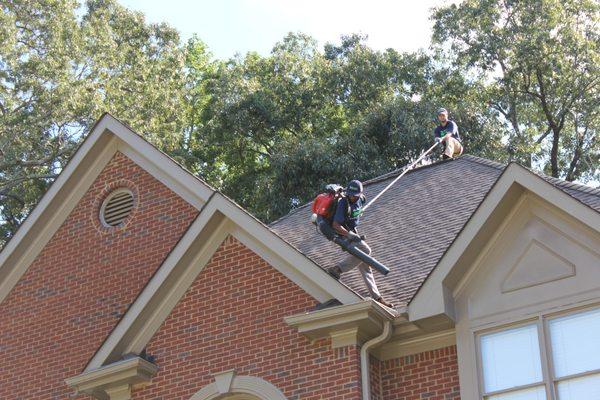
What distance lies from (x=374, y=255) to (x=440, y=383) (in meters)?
3.23

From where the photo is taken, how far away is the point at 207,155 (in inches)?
1567

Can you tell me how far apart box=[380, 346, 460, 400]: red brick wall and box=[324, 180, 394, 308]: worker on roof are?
2.45 ft

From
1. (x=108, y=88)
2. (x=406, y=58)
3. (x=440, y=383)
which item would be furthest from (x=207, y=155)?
(x=440, y=383)

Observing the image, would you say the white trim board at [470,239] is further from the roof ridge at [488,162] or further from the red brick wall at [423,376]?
the roof ridge at [488,162]

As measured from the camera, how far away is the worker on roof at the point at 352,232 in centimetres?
1427

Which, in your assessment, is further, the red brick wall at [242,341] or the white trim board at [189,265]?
the white trim board at [189,265]

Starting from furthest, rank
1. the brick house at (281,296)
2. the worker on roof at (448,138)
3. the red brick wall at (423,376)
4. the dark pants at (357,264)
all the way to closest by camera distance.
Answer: the worker on roof at (448,138) < the dark pants at (357,264) < the red brick wall at (423,376) < the brick house at (281,296)

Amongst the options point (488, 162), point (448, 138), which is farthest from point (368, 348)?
point (448, 138)

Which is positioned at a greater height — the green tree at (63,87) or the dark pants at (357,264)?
the green tree at (63,87)

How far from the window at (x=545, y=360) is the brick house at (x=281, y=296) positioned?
16 millimetres

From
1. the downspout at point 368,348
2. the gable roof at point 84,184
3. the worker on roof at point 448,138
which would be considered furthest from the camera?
the worker on roof at point 448,138

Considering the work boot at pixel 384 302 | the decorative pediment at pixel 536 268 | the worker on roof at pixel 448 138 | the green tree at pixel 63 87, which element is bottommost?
the work boot at pixel 384 302

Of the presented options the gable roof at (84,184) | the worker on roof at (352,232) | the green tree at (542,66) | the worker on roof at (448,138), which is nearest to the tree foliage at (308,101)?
the green tree at (542,66)

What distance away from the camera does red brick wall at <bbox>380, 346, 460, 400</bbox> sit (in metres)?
13.3
